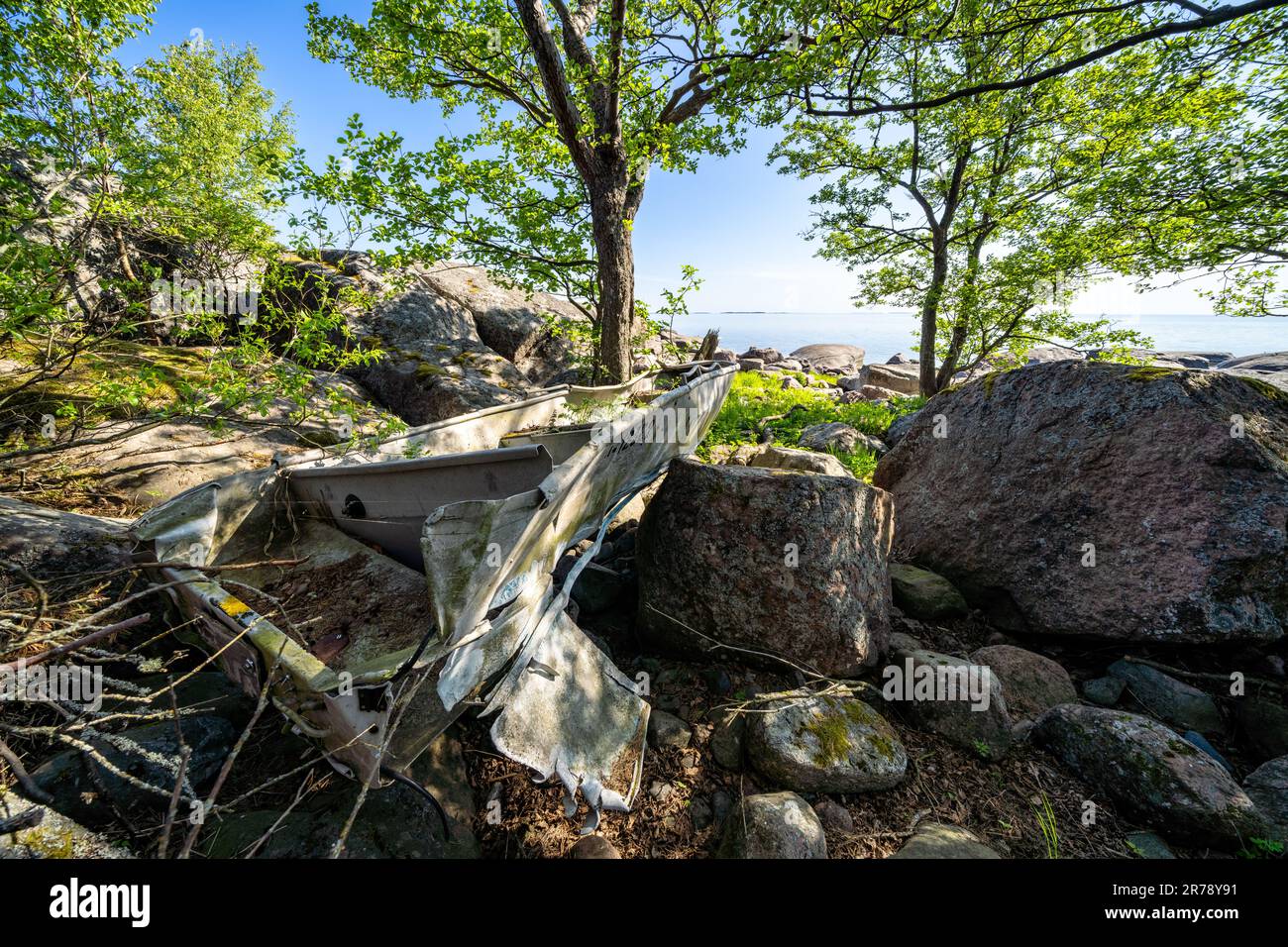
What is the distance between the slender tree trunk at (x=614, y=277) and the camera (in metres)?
6.53

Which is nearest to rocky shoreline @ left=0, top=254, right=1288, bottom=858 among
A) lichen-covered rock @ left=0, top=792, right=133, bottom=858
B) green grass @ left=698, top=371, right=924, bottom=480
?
lichen-covered rock @ left=0, top=792, right=133, bottom=858

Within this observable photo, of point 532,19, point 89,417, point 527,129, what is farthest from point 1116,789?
point 527,129

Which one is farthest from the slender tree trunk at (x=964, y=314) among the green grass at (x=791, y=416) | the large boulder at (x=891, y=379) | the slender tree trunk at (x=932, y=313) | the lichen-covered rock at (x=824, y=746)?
the lichen-covered rock at (x=824, y=746)

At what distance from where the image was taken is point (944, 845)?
2.07 meters

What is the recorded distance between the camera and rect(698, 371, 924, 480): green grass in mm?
6684

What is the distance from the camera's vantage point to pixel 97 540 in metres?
3.16

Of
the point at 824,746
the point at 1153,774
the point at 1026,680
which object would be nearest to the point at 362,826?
the point at 824,746

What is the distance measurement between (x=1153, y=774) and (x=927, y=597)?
5.01 ft

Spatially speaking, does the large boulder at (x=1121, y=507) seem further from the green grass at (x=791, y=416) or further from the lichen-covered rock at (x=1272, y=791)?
the green grass at (x=791, y=416)

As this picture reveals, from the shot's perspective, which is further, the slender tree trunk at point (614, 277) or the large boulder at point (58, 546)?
the slender tree trunk at point (614, 277)

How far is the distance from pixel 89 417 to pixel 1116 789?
9.14 metres

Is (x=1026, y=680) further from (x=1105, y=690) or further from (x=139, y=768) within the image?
(x=139, y=768)

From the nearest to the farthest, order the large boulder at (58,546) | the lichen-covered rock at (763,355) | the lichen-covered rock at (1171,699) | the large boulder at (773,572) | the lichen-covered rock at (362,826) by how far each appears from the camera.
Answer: the lichen-covered rock at (362,826) → the lichen-covered rock at (1171,699) → the large boulder at (58,546) → the large boulder at (773,572) → the lichen-covered rock at (763,355)

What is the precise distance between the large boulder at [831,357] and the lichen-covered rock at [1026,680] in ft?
72.1
